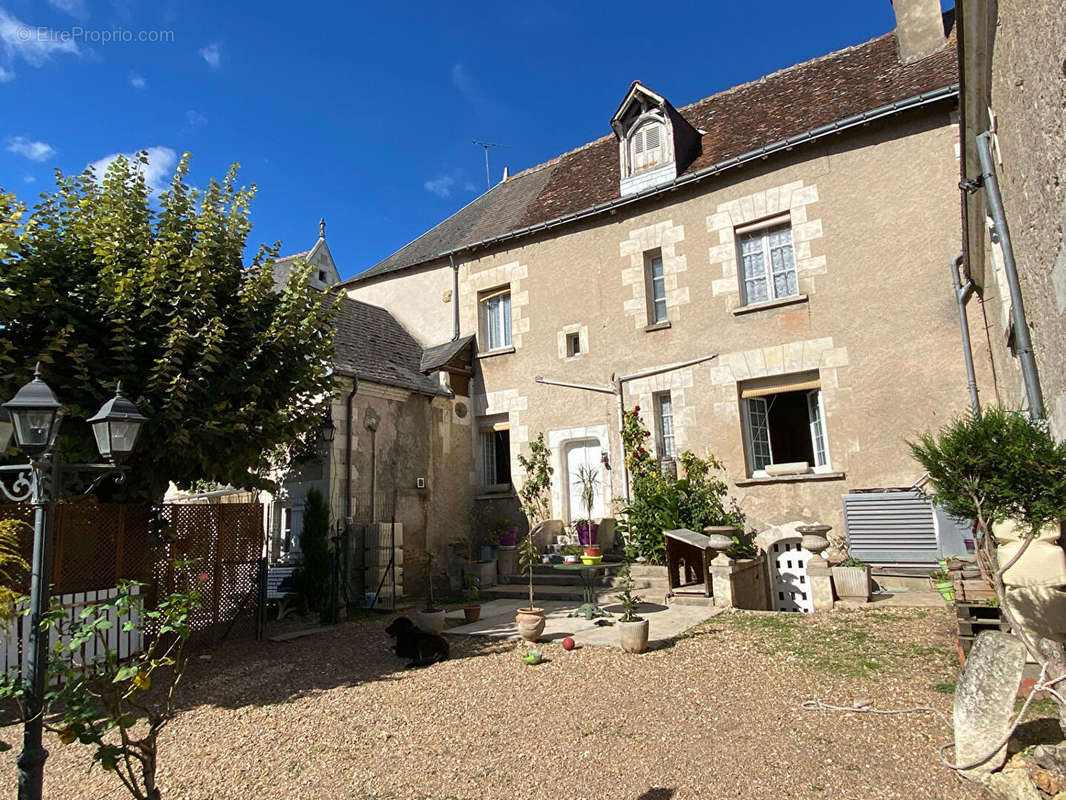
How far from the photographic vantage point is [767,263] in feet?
35.6

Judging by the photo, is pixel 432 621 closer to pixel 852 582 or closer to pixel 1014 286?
pixel 852 582

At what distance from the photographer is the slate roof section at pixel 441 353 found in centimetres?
1322

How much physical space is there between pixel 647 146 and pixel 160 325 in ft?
29.5

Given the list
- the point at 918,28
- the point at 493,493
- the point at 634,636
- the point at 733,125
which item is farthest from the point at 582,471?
the point at 918,28

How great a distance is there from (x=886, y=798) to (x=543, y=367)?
10.0m

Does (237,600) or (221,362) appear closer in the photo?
(221,362)

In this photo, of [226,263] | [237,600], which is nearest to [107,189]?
[226,263]

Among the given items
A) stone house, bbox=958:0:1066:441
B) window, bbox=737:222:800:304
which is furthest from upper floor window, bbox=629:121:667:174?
stone house, bbox=958:0:1066:441

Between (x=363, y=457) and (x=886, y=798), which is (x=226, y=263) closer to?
(x=363, y=457)

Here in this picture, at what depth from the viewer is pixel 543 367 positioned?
12.9 metres

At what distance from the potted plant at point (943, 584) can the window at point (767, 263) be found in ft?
14.9

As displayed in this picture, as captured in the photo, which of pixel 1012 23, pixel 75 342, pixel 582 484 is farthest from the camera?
pixel 582 484

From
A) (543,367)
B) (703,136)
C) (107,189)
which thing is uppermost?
(703,136)

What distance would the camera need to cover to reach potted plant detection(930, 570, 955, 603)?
7.68m
